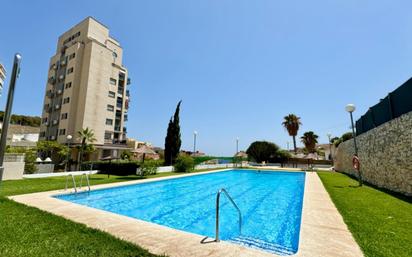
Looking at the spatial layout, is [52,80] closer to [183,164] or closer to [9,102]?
[183,164]

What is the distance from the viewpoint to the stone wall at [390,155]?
9328 millimetres

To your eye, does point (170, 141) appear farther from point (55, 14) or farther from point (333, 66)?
point (333, 66)

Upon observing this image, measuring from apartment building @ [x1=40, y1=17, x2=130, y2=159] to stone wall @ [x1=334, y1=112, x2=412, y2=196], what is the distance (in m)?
33.9

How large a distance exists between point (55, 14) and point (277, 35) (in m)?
16.8

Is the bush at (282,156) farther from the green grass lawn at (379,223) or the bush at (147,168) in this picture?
the green grass lawn at (379,223)

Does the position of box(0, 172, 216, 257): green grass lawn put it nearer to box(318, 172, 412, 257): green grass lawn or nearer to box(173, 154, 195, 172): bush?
box(318, 172, 412, 257): green grass lawn

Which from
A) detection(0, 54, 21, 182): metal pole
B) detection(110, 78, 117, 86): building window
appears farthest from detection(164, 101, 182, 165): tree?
detection(0, 54, 21, 182): metal pole

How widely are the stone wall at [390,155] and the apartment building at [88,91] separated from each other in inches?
1335

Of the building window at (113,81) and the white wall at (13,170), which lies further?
the building window at (113,81)

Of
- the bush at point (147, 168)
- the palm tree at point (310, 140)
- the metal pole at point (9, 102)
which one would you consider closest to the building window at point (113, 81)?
the bush at point (147, 168)

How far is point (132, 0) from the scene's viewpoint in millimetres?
14344

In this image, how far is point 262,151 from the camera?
43000mm

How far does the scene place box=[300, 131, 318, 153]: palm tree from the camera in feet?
167

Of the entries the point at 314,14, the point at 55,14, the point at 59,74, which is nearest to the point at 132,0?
the point at 55,14
